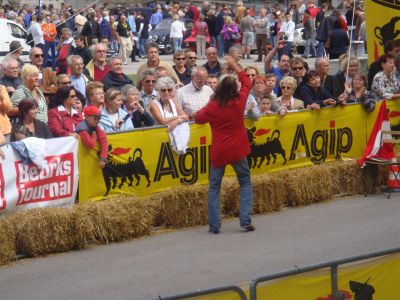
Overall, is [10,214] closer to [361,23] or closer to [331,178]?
[331,178]

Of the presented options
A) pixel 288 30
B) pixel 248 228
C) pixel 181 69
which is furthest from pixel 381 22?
pixel 288 30

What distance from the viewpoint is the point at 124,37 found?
33219mm

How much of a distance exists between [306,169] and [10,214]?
175 inches

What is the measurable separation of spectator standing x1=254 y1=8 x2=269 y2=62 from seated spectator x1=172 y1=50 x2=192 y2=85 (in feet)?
57.8

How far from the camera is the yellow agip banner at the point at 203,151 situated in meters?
11.9

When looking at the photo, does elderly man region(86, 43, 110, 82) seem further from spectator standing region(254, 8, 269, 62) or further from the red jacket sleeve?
spectator standing region(254, 8, 269, 62)

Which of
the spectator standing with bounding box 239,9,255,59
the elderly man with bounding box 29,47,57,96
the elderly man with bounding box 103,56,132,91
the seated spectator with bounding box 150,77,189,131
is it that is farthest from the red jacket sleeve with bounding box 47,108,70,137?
the spectator standing with bounding box 239,9,255,59

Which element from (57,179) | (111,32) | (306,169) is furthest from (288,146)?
(111,32)

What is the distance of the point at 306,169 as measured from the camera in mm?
13836

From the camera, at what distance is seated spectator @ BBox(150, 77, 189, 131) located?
12.6 metres

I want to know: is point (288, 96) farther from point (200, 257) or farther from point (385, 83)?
point (200, 257)

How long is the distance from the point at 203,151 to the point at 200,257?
2304mm

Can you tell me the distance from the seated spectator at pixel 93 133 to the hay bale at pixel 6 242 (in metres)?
1.44

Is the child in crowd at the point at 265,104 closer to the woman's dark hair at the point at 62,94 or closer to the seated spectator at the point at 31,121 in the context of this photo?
the woman's dark hair at the point at 62,94
